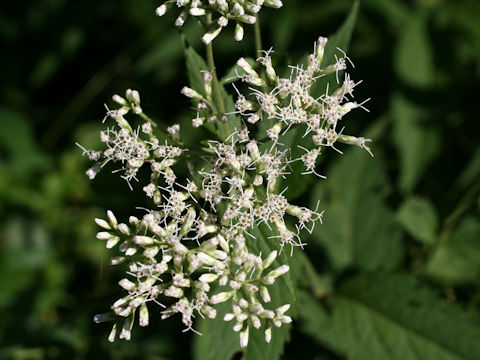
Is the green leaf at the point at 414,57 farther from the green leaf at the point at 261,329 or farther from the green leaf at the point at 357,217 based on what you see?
the green leaf at the point at 261,329

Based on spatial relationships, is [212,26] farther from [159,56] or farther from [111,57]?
[111,57]

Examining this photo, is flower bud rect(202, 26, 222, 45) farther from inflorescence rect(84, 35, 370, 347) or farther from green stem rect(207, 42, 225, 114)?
inflorescence rect(84, 35, 370, 347)

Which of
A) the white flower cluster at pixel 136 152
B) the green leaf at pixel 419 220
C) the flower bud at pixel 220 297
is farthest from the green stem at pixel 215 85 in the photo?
the green leaf at pixel 419 220

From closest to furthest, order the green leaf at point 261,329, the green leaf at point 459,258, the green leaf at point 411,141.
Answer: the green leaf at point 261,329
the green leaf at point 459,258
the green leaf at point 411,141

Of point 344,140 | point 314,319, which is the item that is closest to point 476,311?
point 314,319

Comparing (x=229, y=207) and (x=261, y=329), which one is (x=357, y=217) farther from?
(x=229, y=207)
